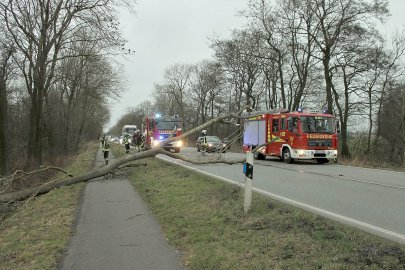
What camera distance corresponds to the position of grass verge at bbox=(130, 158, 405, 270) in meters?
5.51

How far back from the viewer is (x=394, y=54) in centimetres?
4672

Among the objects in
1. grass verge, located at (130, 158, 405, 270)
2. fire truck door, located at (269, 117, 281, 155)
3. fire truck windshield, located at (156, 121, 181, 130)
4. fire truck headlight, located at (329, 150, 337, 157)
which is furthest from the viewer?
fire truck windshield, located at (156, 121, 181, 130)

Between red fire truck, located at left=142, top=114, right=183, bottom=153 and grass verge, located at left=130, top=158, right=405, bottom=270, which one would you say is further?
red fire truck, located at left=142, top=114, right=183, bottom=153

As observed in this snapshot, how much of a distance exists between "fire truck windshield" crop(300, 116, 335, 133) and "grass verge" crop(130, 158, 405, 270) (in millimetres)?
13066

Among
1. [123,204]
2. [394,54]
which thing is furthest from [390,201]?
[394,54]

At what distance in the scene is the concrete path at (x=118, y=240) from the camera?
641cm

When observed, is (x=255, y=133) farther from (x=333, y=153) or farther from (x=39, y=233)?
(x=39, y=233)

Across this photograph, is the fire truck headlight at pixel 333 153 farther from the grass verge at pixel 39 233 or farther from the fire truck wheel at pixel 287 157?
the grass verge at pixel 39 233

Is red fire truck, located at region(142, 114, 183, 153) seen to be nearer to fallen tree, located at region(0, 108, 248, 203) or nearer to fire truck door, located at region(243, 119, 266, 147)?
fire truck door, located at region(243, 119, 266, 147)

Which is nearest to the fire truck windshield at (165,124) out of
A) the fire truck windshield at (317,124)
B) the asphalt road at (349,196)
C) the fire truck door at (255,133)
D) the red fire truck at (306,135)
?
the fire truck door at (255,133)

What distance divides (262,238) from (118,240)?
2550 millimetres

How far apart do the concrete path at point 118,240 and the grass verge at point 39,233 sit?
24cm

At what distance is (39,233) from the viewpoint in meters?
8.54

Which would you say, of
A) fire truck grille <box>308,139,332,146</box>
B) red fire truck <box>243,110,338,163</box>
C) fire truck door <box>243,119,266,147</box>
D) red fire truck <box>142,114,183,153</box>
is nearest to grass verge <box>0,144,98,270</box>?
red fire truck <box>243,110,338,163</box>
